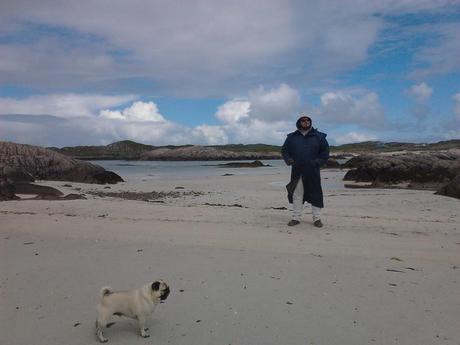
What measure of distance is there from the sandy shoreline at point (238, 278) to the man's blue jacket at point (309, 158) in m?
0.68

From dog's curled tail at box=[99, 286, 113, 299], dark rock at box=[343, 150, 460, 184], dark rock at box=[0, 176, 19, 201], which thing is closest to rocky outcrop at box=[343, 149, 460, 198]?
dark rock at box=[343, 150, 460, 184]

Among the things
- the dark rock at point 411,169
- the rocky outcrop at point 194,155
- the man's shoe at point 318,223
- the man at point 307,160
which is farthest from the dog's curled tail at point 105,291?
the rocky outcrop at point 194,155

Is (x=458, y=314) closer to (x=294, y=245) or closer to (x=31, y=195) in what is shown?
(x=294, y=245)

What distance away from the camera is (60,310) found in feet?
15.1

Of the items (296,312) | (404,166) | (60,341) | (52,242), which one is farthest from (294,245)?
(404,166)

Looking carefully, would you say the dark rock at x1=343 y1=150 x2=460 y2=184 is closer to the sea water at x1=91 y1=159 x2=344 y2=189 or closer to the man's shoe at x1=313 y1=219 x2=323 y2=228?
the sea water at x1=91 y1=159 x2=344 y2=189

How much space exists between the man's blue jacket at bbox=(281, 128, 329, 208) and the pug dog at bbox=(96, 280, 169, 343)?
19.3 feet

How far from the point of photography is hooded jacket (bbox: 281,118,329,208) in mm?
9531

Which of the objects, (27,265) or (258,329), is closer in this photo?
(258,329)

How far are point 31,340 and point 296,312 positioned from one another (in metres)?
2.33

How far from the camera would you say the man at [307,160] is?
952 cm

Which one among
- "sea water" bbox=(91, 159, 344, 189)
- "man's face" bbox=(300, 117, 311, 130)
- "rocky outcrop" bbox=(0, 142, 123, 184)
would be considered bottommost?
"sea water" bbox=(91, 159, 344, 189)

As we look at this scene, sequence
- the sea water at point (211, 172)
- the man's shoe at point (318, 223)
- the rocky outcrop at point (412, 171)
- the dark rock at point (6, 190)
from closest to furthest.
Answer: the man's shoe at point (318, 223) → the dark rock at point (6, 190) → the rocky outcrop at point (412, 171) → the sea water at point (211, 172)

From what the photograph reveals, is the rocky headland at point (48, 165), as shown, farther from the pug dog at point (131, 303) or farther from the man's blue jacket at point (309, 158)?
the pug dog at point (131, 303)
